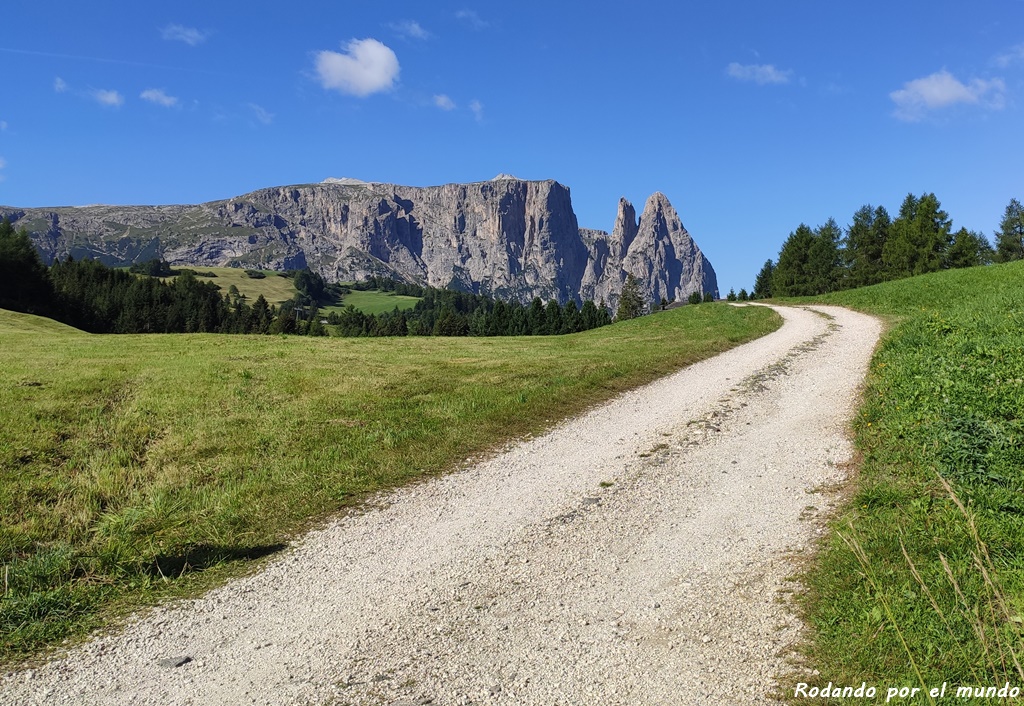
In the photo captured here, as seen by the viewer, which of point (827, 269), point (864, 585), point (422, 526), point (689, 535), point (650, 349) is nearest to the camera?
point (864, 585)

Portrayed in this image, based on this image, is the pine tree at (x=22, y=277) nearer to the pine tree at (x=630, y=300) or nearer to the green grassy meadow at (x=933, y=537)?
the green grassy meadow at (x=933, y=537)

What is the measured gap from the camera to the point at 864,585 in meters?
6.19

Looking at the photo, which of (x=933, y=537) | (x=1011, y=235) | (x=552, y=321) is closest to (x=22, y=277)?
(x=552, y=321)

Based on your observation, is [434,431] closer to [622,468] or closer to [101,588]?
[622,468]

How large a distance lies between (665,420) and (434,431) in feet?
20.3

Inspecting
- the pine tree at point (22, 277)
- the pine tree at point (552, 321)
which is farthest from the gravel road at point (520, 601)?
the pine tree at point (552, 321)

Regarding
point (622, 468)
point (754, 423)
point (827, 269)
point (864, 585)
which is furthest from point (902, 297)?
point (827, 269)

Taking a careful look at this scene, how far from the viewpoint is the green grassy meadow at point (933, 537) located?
4914 millimetres

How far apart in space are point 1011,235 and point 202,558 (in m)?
128

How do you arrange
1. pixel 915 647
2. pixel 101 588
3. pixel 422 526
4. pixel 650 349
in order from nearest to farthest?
pixel 915 647
pixel 101 588
pixel 422 526
pixel 650 349

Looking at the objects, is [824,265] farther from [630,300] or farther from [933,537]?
[933,537]

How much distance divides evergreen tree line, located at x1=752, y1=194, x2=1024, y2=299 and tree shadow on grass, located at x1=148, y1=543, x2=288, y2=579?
8741 cm

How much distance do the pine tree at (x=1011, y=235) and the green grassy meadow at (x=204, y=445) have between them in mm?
103495

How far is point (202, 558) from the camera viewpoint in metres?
8.42
